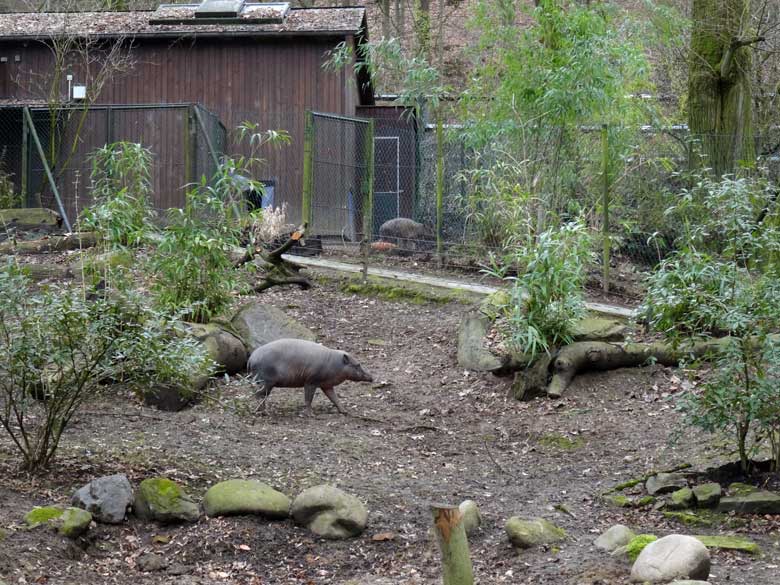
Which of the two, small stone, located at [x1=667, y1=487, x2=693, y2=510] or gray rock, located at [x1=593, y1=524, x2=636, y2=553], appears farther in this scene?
small stone, located at [x1=667, y1=487, x2=693, y2=510]

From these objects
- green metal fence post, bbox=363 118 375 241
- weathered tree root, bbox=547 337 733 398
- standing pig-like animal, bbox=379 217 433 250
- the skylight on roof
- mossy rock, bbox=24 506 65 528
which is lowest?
mossy rock, bbox=24 506 65 528

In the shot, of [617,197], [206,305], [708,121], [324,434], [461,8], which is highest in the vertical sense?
[461,8]

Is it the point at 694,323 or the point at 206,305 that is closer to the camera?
the point at 694,323

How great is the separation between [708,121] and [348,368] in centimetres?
774

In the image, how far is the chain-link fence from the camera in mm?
15953

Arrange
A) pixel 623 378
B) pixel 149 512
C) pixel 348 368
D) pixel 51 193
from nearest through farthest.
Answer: pixel 149 512 → pixel 348 368 → pixel 623 378 → pixel 51 193

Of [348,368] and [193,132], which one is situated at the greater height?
[193,132]

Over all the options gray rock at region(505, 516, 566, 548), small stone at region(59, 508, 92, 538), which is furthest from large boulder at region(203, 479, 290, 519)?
gray rock at region(505, 516, 566, 548)

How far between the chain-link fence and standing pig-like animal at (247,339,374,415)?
320 inches

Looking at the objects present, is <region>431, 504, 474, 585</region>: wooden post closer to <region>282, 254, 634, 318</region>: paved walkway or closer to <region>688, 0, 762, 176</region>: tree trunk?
<region>282, 254, 634, 318</region>: paved walkway

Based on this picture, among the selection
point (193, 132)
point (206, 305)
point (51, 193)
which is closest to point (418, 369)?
point (206, 305)

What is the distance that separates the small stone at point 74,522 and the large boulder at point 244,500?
70cm

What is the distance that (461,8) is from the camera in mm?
31750

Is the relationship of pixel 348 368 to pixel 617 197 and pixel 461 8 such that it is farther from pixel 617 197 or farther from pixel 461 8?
pixel 461 8
